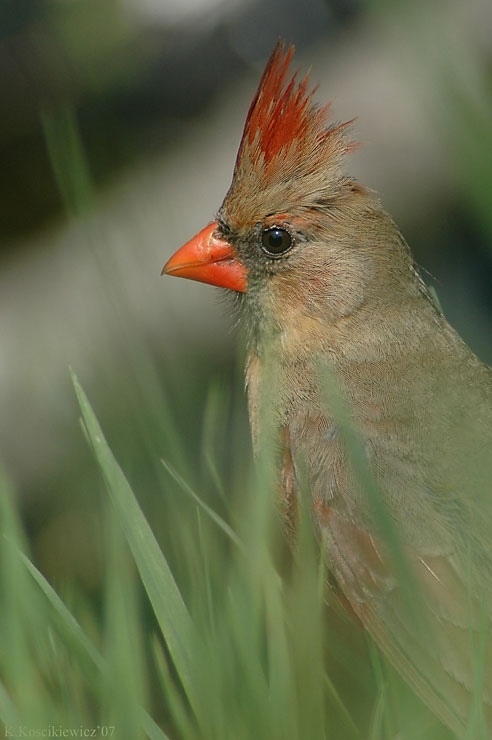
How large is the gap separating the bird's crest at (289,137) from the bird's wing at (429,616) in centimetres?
69

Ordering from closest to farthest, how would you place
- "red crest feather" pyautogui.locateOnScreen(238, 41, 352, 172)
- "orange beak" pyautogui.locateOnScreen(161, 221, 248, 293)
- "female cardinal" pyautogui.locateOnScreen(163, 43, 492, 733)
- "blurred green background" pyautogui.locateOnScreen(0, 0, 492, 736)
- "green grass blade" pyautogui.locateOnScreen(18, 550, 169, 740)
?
"green grass blade" pyautogui.locateOnScreen(18, 550, 169, 740) → "female cardinal" pyautogui.locateOnScreen(163, 43, 492, 733) → "red crest feather" pyautogui.locateOnScreen(238, 41, 352, 172) → "orange beak" pyautogui.locateOnScreen(161, 221, 248, 293) → "blurred green background" pyautogui.locateOnScreen(0, 0, 492, 736)

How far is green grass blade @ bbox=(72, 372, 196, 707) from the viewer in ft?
3.32

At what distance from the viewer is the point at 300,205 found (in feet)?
6.15

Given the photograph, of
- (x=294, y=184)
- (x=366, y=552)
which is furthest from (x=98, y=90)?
(x=366, y=552)

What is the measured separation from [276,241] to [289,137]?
0.21m

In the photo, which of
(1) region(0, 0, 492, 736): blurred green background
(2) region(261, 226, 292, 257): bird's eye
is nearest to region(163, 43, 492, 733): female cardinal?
(2) region(261, 226, 292, 257): bird's eye

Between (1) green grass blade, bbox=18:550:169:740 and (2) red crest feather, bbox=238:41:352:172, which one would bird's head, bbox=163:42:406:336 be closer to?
(2) red crest feather, bbox=238:41:352:172

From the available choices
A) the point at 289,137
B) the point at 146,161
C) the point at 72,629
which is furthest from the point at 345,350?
the point at 146,161

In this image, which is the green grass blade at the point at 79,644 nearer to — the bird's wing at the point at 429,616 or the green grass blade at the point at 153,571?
the green grass blade at the point at 153,571

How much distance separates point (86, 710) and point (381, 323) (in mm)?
1042

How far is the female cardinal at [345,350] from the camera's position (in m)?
1.50

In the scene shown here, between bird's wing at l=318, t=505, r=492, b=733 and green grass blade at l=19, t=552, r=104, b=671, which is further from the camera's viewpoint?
bird's wing at l=318, t=505, r=492, b=733

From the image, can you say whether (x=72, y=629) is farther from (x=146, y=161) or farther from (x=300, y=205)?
(x=146, y=161)

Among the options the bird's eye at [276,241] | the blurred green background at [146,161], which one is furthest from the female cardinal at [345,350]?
the blurred green background at [146,161]
